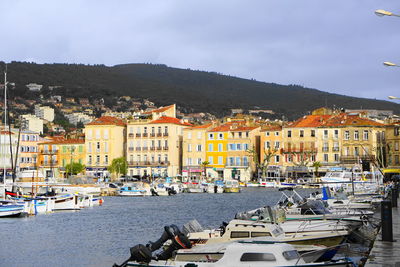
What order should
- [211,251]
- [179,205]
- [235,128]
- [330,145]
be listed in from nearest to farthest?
1. [211,251]
2. [179,205]
3. [330,145]
4. [235,128]

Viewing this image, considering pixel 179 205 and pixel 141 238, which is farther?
pixel 179 205

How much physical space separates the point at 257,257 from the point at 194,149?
302ft

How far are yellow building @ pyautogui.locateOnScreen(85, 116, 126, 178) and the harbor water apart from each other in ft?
157

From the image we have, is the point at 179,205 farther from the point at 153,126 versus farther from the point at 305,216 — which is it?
the point at 153,126

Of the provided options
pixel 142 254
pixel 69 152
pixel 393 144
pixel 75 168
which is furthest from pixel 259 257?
pixel 69 152

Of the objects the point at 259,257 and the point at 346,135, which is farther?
the point at 346,135

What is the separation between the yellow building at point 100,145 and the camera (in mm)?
115188

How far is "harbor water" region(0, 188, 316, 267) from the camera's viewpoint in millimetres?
32719

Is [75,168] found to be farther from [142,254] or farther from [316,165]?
[142,254]

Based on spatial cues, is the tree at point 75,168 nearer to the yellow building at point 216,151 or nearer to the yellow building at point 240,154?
the yellow building at point 216,151

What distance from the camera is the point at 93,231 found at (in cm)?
4356

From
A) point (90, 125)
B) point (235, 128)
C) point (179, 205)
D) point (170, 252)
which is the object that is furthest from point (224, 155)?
point (170, 252)

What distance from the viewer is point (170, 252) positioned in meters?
25.2

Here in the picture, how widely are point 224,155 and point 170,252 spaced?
8808 centimetres
